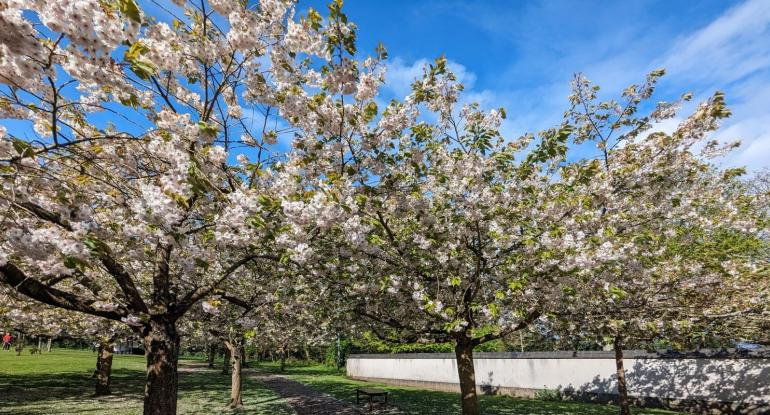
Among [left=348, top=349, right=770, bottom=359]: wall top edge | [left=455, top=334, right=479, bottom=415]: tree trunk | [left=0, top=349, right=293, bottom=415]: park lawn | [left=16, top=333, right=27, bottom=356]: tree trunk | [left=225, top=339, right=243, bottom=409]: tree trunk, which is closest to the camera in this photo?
[left=455, top=334, right=479, bottom=415]: tree trunk

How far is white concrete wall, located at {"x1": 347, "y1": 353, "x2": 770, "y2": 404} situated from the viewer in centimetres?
1265

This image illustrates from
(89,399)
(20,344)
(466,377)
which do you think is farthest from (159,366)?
(89,399)

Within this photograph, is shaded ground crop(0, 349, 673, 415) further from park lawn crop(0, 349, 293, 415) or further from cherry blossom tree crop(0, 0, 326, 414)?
cherry blossom tree crop(0, 0, 326, 414)

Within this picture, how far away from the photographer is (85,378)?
24.4 meters

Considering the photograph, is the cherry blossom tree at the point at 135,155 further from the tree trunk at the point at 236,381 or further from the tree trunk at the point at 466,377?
the tree trunk at the point at 236,381

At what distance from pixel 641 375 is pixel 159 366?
644 inches

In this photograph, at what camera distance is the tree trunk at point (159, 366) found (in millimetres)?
7219

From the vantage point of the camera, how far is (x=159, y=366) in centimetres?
725

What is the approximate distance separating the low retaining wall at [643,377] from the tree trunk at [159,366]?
15.8 metres

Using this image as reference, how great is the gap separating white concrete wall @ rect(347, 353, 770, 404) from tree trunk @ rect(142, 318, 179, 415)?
15.9 metres

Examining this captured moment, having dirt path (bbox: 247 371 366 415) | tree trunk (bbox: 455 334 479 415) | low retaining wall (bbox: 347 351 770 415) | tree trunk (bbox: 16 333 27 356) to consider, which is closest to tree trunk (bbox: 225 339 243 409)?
dirt path (bbox: 247 371 366 415)

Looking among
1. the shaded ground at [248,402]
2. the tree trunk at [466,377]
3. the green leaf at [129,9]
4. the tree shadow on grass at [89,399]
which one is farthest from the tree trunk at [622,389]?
the green leaf at [129,9]

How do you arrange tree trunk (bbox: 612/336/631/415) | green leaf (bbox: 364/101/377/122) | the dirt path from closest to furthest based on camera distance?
green leaf (bbox: 364/101/377/122) → tree trunk (bbox: 612/336/631/415) → the dirt path

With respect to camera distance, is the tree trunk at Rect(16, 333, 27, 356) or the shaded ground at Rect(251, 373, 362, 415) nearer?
the tree trunk at Rect(16, 333, 27, 356)
